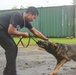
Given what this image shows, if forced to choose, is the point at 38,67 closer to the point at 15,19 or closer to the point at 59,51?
the point at 59,51

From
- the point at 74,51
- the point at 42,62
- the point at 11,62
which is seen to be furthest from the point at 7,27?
the point at 42,62

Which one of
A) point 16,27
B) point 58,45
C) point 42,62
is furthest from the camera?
point 42,62

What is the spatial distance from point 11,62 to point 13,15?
105 centimetres

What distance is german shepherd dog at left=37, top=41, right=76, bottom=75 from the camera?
8.27 m

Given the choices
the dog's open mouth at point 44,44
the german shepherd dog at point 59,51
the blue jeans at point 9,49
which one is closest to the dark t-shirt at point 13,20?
the blue jeans at point 9,49

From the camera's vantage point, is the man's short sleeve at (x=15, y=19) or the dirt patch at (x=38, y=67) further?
the dirt patch at (x=38, y=67)

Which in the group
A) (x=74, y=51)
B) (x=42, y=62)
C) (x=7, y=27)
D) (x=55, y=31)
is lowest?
(x=55, y=31)

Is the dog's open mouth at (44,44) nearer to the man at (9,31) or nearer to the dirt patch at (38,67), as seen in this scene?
the man at (9,31)

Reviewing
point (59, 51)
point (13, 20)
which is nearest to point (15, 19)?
point (13, 20)

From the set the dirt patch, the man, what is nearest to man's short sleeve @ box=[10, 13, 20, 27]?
the man

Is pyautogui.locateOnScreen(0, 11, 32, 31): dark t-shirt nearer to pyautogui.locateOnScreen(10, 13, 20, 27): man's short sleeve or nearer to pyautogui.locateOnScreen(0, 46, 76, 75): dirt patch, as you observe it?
pyautogui.locateOnScreen(10, 13, 20, 27): man's short sleeve

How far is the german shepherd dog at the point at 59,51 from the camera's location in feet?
27.1

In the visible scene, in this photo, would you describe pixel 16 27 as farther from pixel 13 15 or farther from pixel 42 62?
pixel 42 62

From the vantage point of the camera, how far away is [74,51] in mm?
9008
